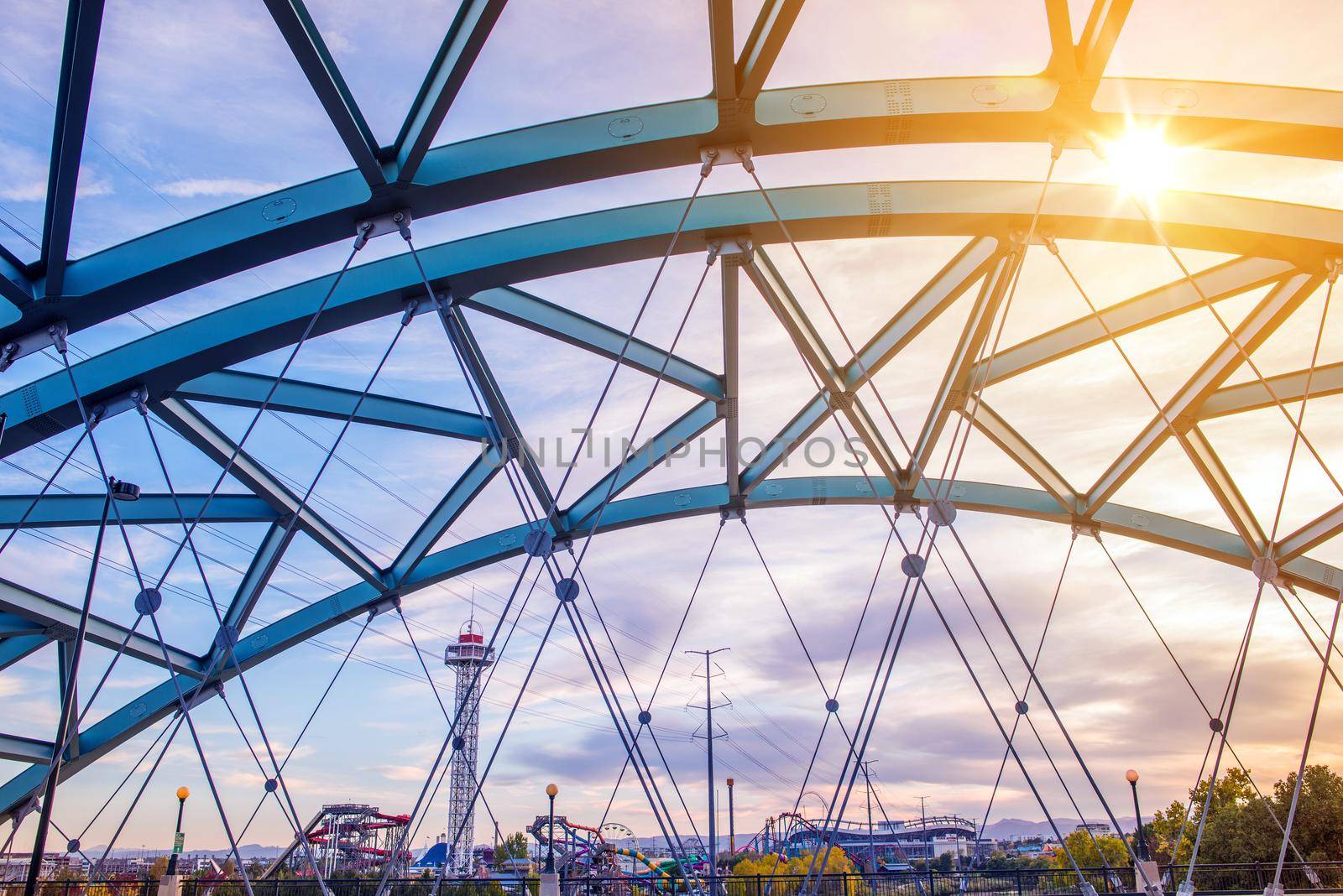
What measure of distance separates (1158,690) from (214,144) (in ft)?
74.7

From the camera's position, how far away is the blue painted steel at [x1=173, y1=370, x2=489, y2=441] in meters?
12.5

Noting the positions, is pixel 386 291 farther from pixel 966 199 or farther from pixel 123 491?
pixel 966 199

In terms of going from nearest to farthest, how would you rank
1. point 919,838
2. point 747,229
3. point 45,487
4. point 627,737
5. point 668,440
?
point 627,737
point 45,487
point 747,229
point 668,440
point 919,838

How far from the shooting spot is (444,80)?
303 inches

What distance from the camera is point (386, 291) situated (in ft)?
35.2

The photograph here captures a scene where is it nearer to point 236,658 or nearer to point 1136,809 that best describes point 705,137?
point 236,658

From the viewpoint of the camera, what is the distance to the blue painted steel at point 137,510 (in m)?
13.7

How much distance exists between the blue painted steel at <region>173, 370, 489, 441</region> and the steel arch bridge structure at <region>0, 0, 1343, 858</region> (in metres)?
0.04

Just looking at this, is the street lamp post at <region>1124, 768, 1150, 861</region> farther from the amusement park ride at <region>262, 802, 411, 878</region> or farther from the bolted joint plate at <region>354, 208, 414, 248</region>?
the amusement park ride at <region>262, 802, 411, 878</region>

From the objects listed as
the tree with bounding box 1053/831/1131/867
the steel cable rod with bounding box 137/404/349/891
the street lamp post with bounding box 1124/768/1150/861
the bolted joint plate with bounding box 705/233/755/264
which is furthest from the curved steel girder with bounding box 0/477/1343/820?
the tree with bounding box 1053/831/1131/867

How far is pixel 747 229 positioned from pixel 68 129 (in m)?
7.05

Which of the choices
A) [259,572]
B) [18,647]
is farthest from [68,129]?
[18,647]

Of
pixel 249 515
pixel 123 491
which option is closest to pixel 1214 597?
pixel 249 515

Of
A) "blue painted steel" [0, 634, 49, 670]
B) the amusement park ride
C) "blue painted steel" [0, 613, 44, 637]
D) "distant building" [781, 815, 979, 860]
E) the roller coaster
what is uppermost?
"blue painted steel" [0, 613, 44, 637]
